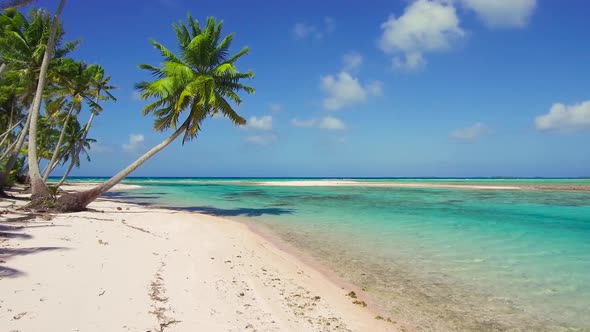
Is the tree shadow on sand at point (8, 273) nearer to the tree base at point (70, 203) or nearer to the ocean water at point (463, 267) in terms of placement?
the ocean water at point (463, 267)

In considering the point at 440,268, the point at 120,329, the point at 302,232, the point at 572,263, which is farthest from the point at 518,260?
the point at 120,329

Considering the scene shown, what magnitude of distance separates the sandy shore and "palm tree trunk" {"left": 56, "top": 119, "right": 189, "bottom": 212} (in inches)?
190

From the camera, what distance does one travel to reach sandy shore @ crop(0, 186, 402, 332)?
12.4 ft

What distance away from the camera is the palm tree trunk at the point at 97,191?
13.1 m

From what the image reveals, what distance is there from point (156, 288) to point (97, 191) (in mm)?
12074

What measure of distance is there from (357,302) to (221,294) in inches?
93.1

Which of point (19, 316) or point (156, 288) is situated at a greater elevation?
point (19, 316)

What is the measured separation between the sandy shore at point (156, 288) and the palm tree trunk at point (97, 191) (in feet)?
15.8

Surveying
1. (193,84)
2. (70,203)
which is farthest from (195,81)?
(70,203)

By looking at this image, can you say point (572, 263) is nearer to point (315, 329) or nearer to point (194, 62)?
point (315, 329)

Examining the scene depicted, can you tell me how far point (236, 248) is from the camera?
8695 mm

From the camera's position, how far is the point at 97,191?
14.7 meters

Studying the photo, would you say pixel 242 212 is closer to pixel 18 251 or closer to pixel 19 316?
pixel 18 251

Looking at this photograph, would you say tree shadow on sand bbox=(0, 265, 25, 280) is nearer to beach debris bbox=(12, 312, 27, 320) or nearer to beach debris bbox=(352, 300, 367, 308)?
beach debris bbox=(12, 312, 27, 320)
